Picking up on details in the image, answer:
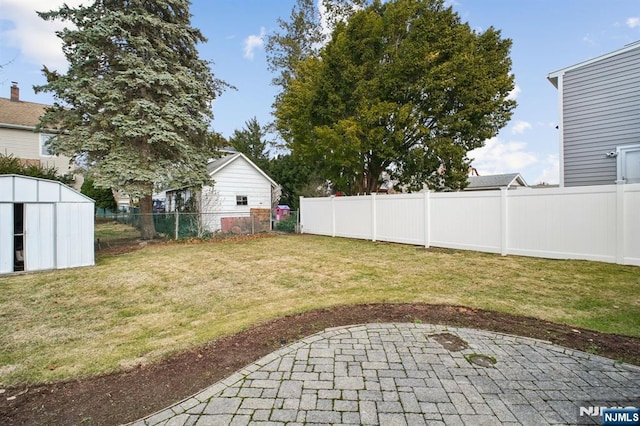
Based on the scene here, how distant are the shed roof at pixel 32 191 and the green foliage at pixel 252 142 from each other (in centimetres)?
2502

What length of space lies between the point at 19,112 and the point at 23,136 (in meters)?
2.24

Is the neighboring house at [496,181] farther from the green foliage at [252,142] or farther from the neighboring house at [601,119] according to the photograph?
the green foliage at [252,142]

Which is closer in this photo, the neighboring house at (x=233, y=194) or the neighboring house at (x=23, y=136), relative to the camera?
the neighboring house at (x=233, y=194)

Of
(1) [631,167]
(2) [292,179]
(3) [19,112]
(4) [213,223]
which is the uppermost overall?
(3) [19,112]

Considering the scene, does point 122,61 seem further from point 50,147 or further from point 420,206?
point 420,206

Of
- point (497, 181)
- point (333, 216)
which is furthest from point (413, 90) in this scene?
point (497, 181)

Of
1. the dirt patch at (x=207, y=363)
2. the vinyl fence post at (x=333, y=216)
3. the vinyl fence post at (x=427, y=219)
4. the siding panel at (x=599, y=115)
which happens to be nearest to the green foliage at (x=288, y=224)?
the vinyl fence post at (x=333, y=216)

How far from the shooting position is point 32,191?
7.52 meters

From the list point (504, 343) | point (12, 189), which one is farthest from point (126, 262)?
point (504, 343)

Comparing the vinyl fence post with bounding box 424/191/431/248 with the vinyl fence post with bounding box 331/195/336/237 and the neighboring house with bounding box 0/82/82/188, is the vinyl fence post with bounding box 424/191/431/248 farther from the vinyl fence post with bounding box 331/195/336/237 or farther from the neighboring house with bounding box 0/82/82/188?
the neighboring house with bounding box 0/82/82/188

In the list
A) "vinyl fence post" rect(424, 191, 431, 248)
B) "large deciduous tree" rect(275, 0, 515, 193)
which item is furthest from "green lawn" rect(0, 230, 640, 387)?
"large deciduous tree" rect(275, 0, 515, 193)

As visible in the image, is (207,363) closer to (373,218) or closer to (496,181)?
(373,218)

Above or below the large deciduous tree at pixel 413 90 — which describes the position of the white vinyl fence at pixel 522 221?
below

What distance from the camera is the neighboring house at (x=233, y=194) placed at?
15648 millimetres
